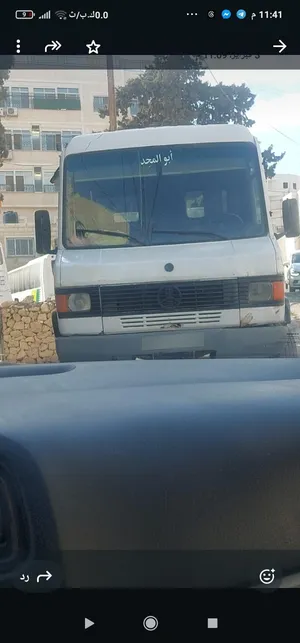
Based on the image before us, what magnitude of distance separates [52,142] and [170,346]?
29.5 inches

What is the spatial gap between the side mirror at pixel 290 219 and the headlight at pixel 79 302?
843 mm

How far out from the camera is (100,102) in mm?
1645

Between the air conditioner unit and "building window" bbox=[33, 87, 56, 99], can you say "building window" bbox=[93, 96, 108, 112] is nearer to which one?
"building window" bbox=[33, 87, 56, 99]

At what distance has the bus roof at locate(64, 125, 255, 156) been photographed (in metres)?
1.88

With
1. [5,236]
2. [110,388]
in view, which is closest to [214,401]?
[110,388]

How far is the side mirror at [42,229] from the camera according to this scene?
1761mm

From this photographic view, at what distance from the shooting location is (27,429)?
4.15ft

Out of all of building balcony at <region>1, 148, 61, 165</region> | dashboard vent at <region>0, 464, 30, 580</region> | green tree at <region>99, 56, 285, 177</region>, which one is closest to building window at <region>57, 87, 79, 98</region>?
green tree at <region>99, 56, 285, 177</region>

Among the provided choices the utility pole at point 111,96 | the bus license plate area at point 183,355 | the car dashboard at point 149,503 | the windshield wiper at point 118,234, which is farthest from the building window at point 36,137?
the car dashboard at point 149,503

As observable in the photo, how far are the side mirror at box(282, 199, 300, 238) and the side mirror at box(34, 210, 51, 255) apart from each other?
3.03 ft
